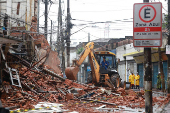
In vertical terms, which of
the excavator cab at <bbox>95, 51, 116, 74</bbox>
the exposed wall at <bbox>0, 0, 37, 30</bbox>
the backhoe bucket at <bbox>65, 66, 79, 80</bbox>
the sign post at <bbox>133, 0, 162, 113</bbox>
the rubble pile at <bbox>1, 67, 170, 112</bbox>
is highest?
the exposed wall at <bbox>0, 0, 37, 30</bbox>

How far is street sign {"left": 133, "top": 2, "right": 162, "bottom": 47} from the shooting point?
6609 millimetres

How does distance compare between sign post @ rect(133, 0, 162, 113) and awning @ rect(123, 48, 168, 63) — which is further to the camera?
awning @ rect(123, 48, 168, 63)

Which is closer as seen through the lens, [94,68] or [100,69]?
[94,68]

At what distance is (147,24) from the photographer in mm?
6660

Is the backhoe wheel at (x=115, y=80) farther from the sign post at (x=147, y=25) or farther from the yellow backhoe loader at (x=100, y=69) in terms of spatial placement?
the sign post at (x=147, y=25)

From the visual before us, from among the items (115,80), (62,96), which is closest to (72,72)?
(62,96)

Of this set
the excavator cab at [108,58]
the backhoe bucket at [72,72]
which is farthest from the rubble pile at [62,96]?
the excavator cab at [108,58]

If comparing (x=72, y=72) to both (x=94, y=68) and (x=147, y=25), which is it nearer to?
(x=94, y=68)

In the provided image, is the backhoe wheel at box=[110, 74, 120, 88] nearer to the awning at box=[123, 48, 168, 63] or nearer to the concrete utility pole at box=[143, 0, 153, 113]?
the awning at box=[123, 48, 168, 63]

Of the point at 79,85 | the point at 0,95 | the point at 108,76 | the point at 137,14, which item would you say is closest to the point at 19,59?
the point at 79,85

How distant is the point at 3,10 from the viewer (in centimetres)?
2305

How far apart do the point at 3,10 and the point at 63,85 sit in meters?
10.4

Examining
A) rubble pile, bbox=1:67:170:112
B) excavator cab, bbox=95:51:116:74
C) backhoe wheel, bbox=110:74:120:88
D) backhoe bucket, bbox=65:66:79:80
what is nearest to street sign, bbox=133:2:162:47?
rubble pile, bbox=1:67:170:112

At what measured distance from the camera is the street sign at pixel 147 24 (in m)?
6.61
